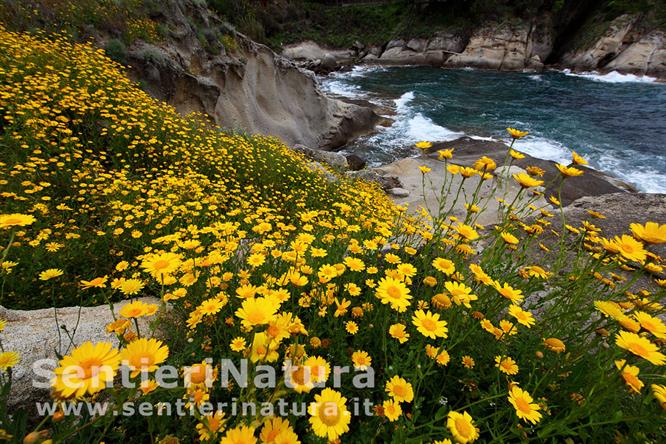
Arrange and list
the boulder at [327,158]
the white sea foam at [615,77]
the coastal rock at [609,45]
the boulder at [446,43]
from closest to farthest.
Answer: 1. the boulder at [327,158]
2. the white sea foam at [615,77]
3. the coastal rock at [609,45]
4. the boulder at [446,43]

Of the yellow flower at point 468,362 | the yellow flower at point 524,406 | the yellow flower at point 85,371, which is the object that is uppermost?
the yellow flower at point 85,371

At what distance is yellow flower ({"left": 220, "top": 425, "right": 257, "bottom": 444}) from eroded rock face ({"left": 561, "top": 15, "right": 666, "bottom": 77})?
3941 centimetres

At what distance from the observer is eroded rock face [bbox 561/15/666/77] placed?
2636 centimetres

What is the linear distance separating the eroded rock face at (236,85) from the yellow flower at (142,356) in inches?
308

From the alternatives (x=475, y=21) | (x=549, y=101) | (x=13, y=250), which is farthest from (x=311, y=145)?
(x=475, y=21)

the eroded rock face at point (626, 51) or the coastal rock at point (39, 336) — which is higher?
the eroded rock face at point (626, 51)

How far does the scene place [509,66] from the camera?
32.4 metres

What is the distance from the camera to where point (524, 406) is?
3.68 feet

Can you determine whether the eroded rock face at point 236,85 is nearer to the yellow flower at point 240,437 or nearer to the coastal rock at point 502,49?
the yellow flower at point 240,437

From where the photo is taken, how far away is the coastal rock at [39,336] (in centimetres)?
138

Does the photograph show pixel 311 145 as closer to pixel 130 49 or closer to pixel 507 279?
pixel 130 49

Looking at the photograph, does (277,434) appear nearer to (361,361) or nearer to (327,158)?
(361,361)

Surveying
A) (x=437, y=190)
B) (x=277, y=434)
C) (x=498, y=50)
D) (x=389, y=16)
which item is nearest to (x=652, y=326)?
(x=277, y=434)

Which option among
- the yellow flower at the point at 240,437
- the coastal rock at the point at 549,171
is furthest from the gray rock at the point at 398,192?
the yellow flower at the point at 240,437
